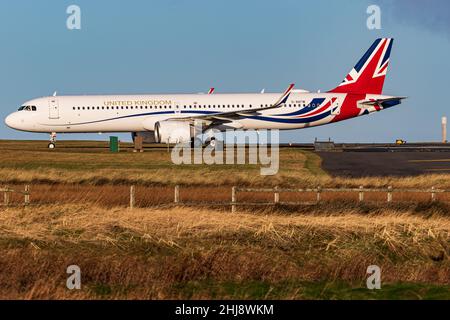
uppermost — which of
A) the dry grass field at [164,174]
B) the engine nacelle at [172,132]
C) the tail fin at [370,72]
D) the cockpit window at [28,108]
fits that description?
the tail fin at [370,72]

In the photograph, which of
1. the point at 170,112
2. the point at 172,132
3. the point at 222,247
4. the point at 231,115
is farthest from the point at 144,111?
the point at 222,247

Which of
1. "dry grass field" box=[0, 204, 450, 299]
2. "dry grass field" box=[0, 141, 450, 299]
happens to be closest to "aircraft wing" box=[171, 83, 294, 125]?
"dry grass field" box=[0, 141, 450, 299]

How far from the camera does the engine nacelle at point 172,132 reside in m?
62.4

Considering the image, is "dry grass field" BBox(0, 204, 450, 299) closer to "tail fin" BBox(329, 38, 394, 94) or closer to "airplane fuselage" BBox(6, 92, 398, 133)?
"airplane fuselage" BBox(6, 92, 398, 133)

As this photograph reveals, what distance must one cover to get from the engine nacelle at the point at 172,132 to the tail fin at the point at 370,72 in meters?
15.7

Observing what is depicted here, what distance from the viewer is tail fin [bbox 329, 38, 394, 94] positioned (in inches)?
2822

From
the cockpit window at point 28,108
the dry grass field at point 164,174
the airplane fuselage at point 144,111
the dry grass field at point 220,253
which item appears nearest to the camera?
the dry grass field at point 220,253

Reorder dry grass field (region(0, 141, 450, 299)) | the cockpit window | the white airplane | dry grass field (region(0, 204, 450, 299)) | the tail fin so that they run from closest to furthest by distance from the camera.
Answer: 1. dry grass field (region(0, 204, 450, 299))
2. dry grass field (region(0, 141, 450, 299))
3. the white airplane
4. the cockpit window
5. the tail fin

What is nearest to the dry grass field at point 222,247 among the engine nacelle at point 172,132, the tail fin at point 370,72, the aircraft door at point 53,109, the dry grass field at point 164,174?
the dry grass field at point 164,174

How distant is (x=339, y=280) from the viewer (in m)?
20.2

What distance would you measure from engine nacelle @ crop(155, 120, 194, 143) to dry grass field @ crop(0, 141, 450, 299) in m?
25.5

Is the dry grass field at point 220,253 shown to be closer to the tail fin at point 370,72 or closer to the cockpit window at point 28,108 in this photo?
the cockpit window at point 28,108
